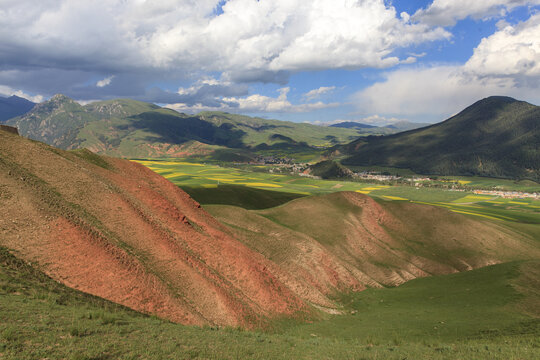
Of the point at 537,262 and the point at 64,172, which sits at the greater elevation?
the point at 64,172

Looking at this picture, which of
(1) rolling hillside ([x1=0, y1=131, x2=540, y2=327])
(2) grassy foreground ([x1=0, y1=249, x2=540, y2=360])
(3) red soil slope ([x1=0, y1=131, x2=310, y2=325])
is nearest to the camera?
(2) grassy foreground ([x1=0, y1=249, x2=540, y2=360])

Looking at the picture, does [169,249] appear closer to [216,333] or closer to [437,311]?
[216,333]

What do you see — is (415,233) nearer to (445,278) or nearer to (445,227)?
(445,227)

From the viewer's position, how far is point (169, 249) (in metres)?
33.8

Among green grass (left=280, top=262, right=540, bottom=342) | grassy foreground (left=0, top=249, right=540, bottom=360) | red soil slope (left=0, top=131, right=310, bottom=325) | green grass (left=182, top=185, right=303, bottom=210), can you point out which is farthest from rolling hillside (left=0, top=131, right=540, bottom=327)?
green grass (left=182, top=185, right=303, bottom=210)

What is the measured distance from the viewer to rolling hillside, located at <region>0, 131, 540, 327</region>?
25.7 meters

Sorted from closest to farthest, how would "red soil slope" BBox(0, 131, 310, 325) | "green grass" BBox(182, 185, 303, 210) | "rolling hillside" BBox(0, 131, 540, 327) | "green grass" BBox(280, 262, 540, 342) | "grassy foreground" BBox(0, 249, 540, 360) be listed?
"grassy foreground" BBox(0, 249, 540, 360) → "red soil slope" BBox(0, 131, 310, 325) → "rolling hillside" BBox(0, 131, 540, 327) → "green grass" BBox(280, 262, 540, 342) → "green grass" BBox(182, 185, 303, 210)

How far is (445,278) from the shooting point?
5884cm

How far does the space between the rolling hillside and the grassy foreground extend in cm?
294

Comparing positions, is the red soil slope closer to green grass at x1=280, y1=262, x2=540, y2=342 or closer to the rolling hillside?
the rolling hillside

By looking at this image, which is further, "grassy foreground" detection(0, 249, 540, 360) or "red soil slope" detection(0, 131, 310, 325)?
"red soil slope" detection(0, 131, 310, 325)

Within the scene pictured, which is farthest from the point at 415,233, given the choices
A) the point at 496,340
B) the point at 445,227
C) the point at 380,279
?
the point at 496,340

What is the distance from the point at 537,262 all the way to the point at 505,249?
105ft

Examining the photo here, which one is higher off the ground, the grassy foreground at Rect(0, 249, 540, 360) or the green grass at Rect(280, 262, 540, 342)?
the grassy foreground at Rect(0, 249, 540, 360)
